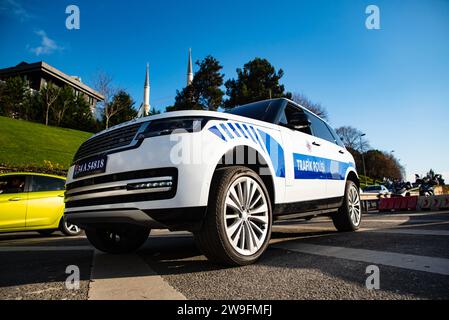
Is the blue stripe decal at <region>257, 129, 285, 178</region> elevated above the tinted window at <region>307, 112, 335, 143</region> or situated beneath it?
situated beneath

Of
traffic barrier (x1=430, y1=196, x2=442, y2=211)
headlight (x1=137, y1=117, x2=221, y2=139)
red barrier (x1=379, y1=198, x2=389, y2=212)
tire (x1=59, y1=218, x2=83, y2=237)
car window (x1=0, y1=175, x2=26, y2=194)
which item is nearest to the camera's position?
headlight (x1=137, y1=117, x2=221, y2=139)

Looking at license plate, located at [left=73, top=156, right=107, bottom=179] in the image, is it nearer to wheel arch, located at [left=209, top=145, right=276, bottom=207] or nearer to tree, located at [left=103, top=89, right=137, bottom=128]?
wheel arch, located at [left=209, top=145, right=276, bottom=207]

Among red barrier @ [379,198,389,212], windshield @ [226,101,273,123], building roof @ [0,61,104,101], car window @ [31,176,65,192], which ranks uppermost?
building roof @ [0,61,104,101]

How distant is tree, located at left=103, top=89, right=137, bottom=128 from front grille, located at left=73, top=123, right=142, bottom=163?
45892 millimetres

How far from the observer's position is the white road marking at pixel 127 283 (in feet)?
5.76

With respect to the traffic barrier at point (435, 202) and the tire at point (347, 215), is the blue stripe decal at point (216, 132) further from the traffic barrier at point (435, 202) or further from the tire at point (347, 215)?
the traffic barrier at point (435, 202)

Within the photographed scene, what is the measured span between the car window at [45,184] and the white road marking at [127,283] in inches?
178

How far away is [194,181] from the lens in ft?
7.50

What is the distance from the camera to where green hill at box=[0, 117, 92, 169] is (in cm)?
2116

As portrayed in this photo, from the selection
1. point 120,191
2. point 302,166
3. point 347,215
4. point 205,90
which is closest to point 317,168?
point 302,166

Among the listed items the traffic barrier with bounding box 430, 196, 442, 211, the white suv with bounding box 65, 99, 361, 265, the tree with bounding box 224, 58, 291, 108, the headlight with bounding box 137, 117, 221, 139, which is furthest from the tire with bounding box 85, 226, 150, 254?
the tree with bounding box 224, 58, 291, 108

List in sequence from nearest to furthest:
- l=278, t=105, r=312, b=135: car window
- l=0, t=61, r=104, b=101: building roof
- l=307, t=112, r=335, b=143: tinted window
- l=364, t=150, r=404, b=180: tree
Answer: l=278, t=105, r=312, b=135: car window → l=307, t=112, r=335, b=143: tinted window → l=0, t=61, r=104, b=101: building roof → l=364, t=150, r=404, b=180: tree

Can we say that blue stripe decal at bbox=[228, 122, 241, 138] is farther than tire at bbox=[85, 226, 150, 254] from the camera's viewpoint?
No

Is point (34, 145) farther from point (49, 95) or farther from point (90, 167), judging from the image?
point (90, 167)
